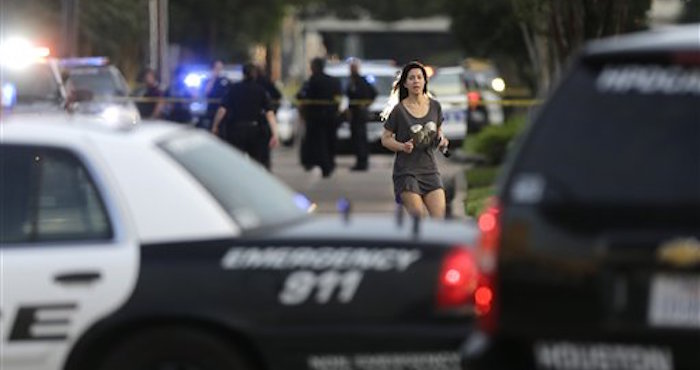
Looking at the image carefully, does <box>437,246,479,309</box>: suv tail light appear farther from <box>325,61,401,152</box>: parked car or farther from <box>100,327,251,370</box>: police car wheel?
<box>325,61,401,152</box>: parked car

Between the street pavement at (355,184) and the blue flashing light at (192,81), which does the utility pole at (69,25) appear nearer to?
the street pavement at (355,184)

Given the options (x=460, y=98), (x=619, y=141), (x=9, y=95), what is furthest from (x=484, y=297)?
(x=460, y=98)

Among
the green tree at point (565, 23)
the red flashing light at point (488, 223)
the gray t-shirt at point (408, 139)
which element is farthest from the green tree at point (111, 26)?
the red flashing light at point (488, 223)

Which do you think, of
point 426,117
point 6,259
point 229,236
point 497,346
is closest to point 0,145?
point 6,259

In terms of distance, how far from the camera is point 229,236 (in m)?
7.16

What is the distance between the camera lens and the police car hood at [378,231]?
7103 mm

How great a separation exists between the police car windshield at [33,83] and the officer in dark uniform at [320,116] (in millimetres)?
3753

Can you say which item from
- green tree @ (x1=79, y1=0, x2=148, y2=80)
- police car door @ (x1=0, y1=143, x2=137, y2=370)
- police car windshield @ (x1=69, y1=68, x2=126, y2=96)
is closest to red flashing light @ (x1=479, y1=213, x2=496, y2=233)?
police car door @ (x1=0, y1=143, x2=137, y2=370)

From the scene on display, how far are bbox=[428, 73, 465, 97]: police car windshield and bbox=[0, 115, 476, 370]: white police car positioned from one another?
79.8 ft

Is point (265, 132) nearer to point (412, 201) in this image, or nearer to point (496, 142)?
point (496, 142)

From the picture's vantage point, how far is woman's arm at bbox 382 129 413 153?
11766 mm

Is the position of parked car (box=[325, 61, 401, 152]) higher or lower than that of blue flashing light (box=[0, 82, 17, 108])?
lower

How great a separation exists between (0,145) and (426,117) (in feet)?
15.8

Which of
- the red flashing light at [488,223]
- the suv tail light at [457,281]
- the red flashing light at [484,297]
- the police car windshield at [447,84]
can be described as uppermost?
the red flashing light at [488,223]
